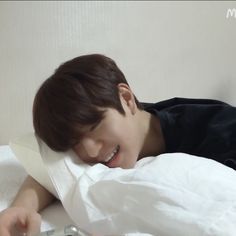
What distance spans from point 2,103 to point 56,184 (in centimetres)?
50

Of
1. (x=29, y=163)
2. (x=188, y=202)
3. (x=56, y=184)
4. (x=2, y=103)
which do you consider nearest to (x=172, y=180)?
(x=188, y=202)

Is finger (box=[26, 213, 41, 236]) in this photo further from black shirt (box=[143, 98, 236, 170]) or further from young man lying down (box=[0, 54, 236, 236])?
black shirt (box=[143, 98, 236, 170])

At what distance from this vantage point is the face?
0.77 m

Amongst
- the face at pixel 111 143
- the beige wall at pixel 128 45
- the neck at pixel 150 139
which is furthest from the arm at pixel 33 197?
the beige wall at pixel 128 45

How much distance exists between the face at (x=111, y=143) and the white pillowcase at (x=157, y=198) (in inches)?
2.4

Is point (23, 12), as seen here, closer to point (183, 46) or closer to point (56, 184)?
point (183, 46)

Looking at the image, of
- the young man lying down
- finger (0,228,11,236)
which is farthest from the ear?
finger (0,228,11,236)

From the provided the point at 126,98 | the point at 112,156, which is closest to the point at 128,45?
the point at 126,98

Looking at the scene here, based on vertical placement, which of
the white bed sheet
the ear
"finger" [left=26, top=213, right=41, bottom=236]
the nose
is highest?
the ear

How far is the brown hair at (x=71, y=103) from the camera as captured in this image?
750mm

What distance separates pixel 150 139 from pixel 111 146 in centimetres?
14

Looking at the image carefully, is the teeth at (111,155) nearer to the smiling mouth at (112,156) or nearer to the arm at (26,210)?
the smiling mouth at (112,156)

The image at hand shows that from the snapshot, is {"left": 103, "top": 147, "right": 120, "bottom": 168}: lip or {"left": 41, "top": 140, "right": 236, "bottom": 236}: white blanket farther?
{"left": 103, "top": 147, "right": 120, "bottom": 168}: lip

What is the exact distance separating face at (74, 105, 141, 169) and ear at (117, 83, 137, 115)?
0.05 feet
